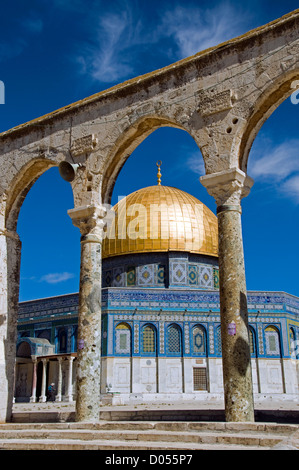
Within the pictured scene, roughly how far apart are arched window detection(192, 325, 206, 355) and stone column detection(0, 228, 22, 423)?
18898mm

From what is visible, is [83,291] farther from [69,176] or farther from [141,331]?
[141,331]

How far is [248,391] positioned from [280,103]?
4554 millimetres

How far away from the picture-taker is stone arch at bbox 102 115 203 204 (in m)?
9.74

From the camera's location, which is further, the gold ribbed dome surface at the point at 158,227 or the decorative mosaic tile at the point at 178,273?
the gold ribbed dome surface at the point at 158,227

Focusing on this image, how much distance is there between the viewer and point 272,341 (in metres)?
29.5

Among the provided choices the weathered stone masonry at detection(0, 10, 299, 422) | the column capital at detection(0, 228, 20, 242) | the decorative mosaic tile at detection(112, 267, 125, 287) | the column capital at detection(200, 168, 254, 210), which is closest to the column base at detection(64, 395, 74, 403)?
the decorative mosaic tile at detection(112, 267, 125, 287)

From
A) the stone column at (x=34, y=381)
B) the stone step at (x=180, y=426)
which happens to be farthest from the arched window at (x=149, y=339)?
the stone step at (x=180, y=426)

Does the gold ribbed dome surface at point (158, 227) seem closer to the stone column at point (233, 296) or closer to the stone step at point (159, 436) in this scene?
the stone column at point (233, 296)

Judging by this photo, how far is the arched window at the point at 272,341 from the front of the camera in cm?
2939

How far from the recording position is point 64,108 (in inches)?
431

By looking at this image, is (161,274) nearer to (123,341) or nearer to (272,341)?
(123,341)

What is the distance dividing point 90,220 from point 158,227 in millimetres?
22422

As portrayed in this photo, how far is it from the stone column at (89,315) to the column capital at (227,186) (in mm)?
2433
